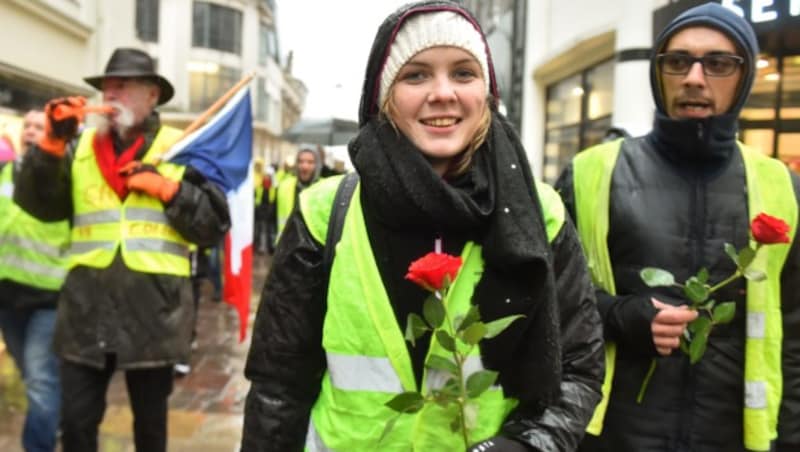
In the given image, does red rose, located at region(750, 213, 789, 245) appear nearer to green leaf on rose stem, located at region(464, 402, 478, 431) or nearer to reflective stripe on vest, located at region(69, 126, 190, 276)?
green leaf on rose stem, located at region(464, 402, 478, 431)

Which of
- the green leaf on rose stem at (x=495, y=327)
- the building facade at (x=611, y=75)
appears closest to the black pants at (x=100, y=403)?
the green leaf on rose stem at (x=495, y=327)

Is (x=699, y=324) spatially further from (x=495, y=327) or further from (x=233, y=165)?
(x=233, y=165)

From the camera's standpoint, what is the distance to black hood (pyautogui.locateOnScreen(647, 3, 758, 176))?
7.02 ft

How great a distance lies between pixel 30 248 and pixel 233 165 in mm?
1080

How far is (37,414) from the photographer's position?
3.68 m

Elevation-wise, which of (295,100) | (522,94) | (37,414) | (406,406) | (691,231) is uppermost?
(295,100)

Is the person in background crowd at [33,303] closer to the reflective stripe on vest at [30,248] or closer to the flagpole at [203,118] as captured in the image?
the reflective stripe on vest at [30,248]

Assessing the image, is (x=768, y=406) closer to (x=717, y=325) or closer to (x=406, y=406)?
(x=717, y=325)

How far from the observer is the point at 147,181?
3.28 m

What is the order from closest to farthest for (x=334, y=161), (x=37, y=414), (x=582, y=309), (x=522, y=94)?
(x=582, y=309) → (x=37, y=414) → (x=334, y=161) → (x=522, y=94)

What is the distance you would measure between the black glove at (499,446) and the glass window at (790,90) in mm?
6899

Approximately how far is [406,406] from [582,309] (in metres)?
0.52

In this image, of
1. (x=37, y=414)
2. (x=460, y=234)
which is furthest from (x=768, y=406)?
(x=37, y=414)

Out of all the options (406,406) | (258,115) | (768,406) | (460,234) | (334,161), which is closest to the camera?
(406,406)
